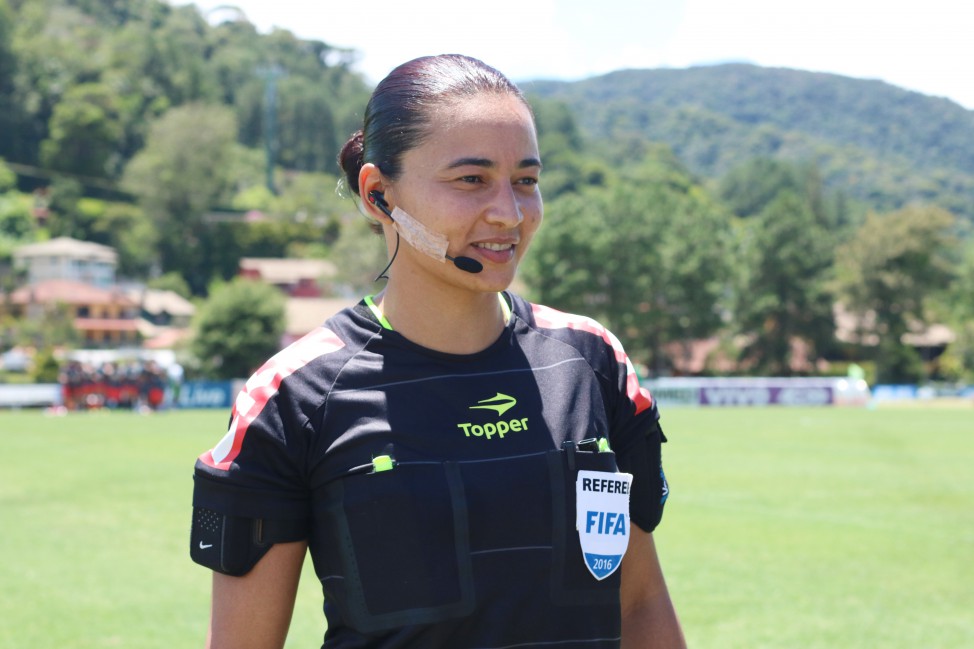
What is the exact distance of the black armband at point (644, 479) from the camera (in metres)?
2.44

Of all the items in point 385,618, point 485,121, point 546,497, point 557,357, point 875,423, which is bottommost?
point 875,423

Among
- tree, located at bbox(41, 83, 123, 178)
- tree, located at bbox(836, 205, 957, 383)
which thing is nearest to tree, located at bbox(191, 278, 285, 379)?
tree, located at bbox(836, 205, 957, 383)

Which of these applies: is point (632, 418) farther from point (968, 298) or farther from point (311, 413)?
point (968, 298)

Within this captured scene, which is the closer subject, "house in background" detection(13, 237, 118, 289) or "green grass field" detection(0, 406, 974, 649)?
"green grass field" detection(0, 406, 974, 649)

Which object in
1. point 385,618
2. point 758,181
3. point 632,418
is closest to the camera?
point 385,618

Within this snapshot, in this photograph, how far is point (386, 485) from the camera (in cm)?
218

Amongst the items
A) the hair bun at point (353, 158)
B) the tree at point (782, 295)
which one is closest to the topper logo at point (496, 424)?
the hair bun at point (353, 158)

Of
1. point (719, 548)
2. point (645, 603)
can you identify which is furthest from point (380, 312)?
point (719, 548)

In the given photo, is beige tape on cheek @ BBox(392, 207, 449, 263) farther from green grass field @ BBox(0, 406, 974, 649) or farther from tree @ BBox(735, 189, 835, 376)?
tree @ BBox(735, 189, 835, 376)

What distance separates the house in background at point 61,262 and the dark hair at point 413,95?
9967 centimetres

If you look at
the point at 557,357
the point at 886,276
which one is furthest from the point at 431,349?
the point at 886,276

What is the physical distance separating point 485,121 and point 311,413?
637 mm

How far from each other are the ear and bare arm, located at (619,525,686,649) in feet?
2.67

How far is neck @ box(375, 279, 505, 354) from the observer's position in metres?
2.35
